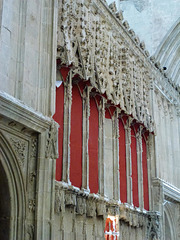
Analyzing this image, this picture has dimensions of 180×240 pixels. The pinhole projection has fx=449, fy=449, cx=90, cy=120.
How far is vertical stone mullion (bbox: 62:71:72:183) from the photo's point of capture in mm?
10477

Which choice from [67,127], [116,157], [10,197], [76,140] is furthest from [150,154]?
[10,197]

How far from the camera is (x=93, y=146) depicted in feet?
40.0

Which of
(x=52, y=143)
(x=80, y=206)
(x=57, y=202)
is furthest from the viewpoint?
(x=80, y=206)

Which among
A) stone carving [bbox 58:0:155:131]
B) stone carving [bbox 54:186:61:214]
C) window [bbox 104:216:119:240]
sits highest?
stone carving [bbox 58:0:155:131]

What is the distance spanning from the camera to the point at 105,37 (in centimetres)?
1370

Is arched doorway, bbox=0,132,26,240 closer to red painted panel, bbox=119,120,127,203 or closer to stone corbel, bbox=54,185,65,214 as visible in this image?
stone corbel, bbox=54,185,65,214

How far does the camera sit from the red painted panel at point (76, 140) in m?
11.0

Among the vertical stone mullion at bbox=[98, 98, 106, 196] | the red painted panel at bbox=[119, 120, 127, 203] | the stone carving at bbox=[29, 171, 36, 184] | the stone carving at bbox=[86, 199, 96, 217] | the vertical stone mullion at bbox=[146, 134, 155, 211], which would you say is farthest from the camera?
the vertical stone mullion at bbox=[146, 134, 155, 211]

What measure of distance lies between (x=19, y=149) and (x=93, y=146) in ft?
13.9

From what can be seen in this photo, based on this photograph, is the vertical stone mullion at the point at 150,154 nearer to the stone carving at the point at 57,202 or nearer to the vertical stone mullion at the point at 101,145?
the vertical stone mullion at the point at 101,145

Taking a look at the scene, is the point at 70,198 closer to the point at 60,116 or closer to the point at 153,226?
the point at 60,116

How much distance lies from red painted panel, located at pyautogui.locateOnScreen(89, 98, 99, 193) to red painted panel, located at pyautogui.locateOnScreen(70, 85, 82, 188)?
0.57 metres

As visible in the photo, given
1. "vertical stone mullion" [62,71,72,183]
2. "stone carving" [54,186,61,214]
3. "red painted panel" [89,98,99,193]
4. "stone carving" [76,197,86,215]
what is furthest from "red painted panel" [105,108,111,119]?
"stone carving" [54,186,61,214]

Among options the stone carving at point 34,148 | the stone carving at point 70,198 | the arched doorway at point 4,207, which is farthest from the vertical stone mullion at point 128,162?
the arched doorway at point 4,207
